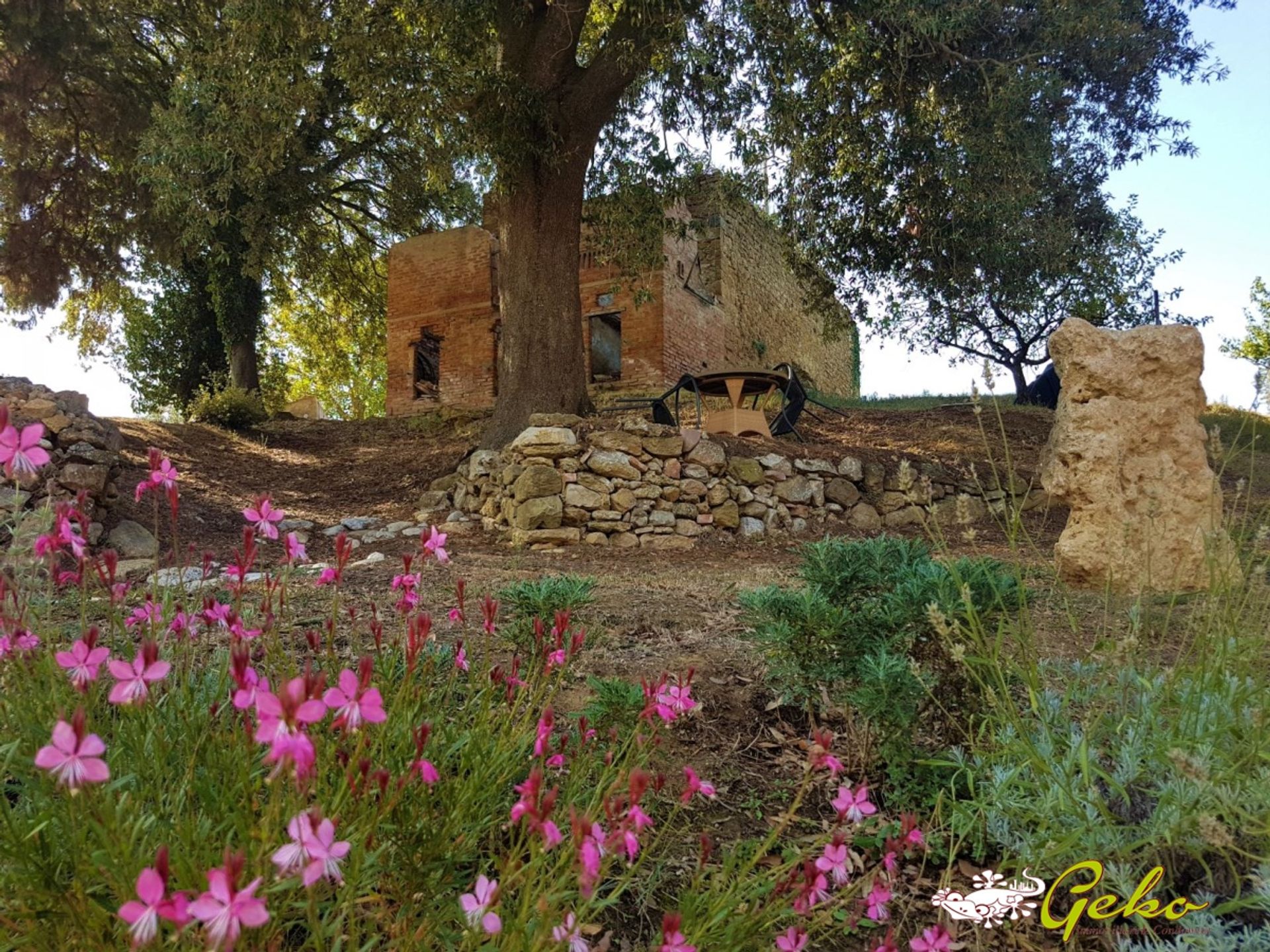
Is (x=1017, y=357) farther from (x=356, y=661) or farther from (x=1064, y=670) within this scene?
(x=356, y=661)

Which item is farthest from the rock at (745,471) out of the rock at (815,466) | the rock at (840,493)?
the rock at (840,493)

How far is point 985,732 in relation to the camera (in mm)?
2389

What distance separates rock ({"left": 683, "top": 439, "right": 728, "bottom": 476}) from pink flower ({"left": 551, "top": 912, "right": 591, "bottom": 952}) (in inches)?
267

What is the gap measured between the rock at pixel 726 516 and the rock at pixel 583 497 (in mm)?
1086

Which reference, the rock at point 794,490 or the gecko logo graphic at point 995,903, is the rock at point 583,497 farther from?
the gecko logo graphic at point 995,903

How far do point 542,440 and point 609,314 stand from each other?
7378mm

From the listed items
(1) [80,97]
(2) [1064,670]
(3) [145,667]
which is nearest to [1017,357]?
(2) [1064,670]

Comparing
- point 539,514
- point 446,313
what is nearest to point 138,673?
point 539,514

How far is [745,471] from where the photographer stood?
814 centimetres

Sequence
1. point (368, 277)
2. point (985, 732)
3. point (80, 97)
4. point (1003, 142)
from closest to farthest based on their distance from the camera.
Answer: point (985, 732), point (1003, 142), point (80, 97), point (368, 277)

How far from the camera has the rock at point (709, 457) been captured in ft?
26.3

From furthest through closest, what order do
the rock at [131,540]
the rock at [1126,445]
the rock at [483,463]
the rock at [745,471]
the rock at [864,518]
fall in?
the rock at [483,463], the rock at [864,518], the rock at [745,471], the rock at [131,540], the rock at [1126,445]

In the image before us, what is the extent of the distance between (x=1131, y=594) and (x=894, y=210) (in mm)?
6544

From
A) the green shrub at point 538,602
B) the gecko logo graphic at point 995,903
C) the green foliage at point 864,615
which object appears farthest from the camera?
the green shrub at point 538,602
